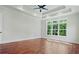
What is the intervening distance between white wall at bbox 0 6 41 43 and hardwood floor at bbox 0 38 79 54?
0.41ft

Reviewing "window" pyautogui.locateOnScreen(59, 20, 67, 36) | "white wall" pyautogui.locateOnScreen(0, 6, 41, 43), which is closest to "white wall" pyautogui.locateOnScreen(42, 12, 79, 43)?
"window" pyautogui.locateOnScreen(59, 20, 67, 36)

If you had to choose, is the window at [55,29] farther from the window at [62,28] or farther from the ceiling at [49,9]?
the ceiling at [49,9]

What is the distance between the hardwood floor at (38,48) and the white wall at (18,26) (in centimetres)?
13

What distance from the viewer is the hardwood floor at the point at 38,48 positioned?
198 centimetres

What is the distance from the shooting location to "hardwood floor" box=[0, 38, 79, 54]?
6.50ft

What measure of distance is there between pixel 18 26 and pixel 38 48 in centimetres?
65

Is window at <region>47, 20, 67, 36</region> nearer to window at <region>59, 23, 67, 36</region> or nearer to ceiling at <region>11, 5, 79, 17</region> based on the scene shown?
window at <region>59, 23, 67, 36</region>

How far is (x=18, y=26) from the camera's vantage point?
7.04 ft

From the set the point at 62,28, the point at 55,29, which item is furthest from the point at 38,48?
the point at 62,28

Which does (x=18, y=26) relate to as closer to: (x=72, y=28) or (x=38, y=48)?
(x=38, y=48)

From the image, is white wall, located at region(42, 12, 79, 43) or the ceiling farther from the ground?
the ceiling

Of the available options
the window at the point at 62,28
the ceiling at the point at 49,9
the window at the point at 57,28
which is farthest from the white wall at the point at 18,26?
the window at the point at 62,28
